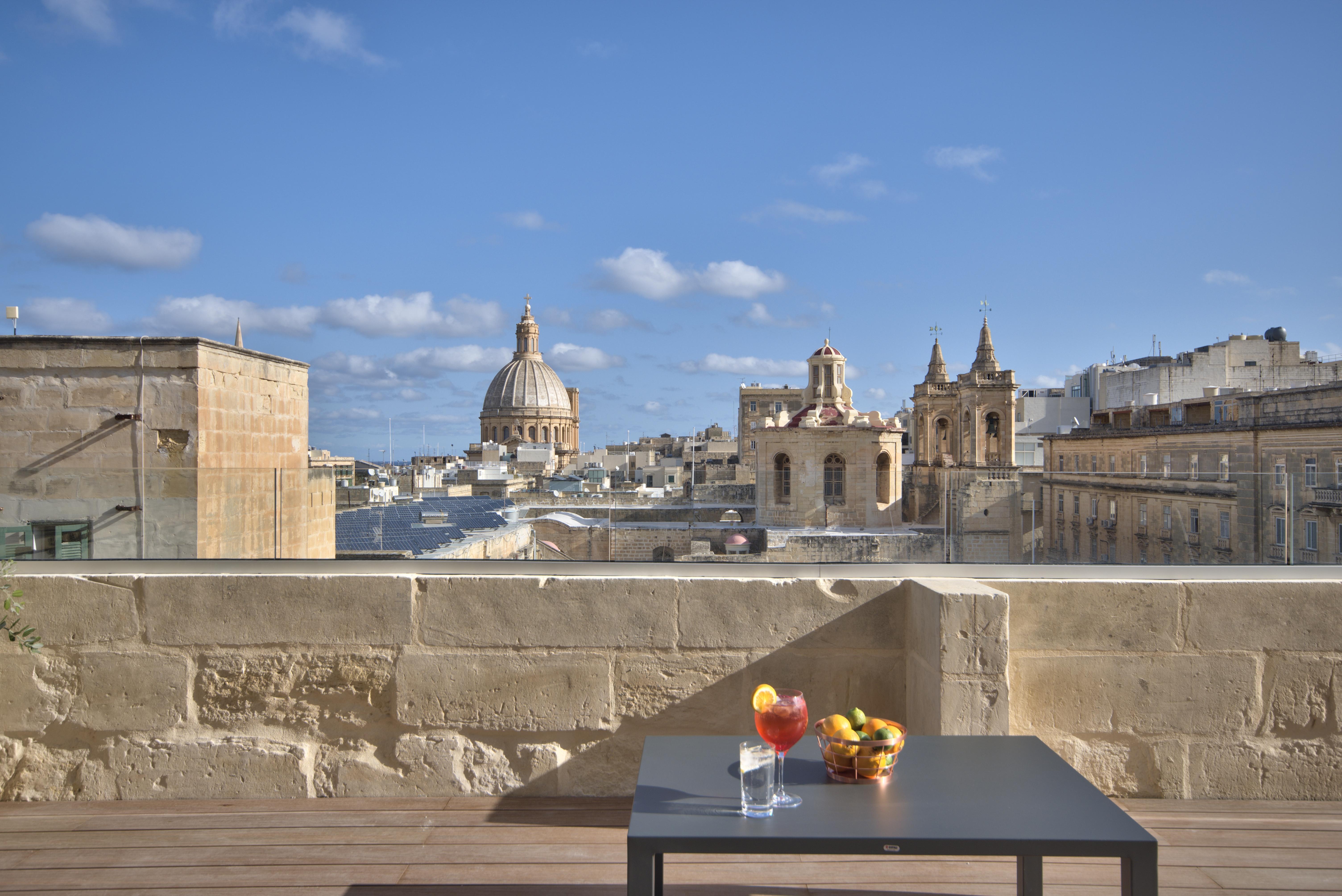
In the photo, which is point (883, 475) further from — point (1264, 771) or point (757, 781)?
point (757, 781)

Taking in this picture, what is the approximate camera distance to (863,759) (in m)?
1.84

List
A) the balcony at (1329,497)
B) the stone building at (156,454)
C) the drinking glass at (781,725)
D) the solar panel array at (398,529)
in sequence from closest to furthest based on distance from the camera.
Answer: the drinking glass at (781,725)
the balcony at (1329,497)
the stone building at (156,454)
the solar panel array at (398,529)

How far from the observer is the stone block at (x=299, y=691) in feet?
9.57

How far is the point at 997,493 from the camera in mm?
3256

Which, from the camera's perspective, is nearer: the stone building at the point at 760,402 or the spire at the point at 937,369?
the spire at the point at 937,369

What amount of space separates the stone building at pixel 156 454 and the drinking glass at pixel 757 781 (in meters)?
2.21

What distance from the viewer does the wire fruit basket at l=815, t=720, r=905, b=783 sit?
6.03 ft

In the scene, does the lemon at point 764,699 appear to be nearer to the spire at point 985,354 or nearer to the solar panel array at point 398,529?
the solar panel array at point 398,529

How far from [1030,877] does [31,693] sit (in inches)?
122

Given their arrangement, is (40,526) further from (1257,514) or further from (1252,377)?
(1252,377)

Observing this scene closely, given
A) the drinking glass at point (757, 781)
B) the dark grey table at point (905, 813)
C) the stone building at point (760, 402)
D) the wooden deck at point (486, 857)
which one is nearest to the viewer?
the dark grey table at point (905, 813)

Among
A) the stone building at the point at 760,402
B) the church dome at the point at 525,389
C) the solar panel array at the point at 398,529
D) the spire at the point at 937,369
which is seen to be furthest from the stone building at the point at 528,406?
the solar panel array at the point at 398,529

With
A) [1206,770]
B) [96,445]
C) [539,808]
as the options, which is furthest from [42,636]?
[1206,770]

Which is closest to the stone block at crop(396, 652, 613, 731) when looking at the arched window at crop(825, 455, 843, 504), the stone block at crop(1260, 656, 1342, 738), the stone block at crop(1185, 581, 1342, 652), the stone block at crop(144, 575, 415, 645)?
the stone block at crop(144, 575, 415, 645)
